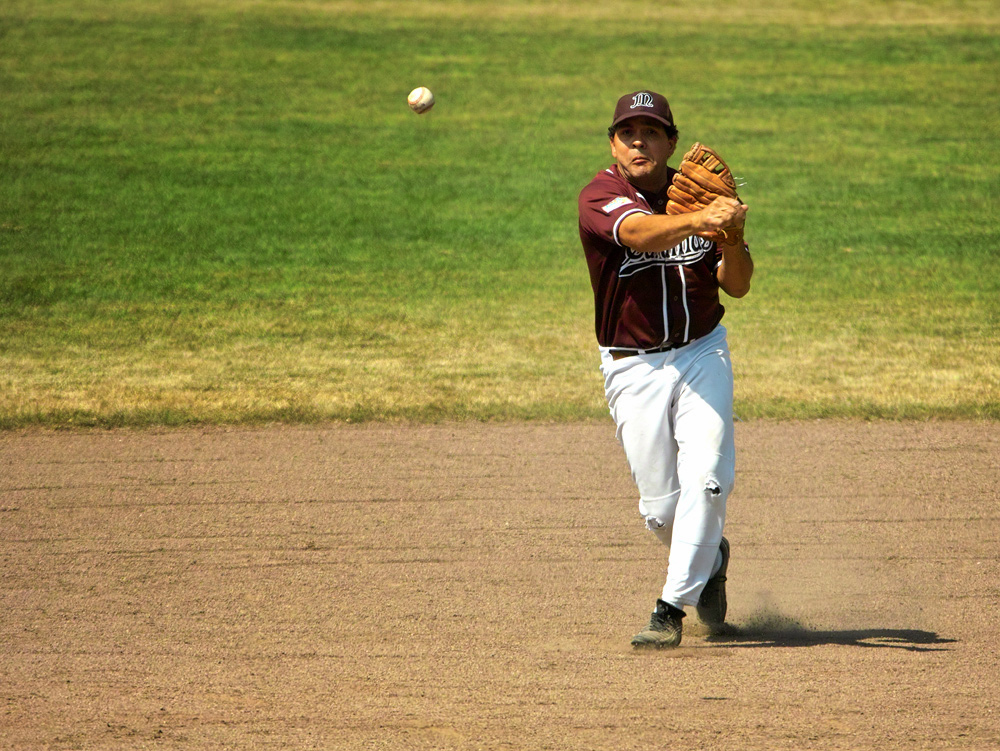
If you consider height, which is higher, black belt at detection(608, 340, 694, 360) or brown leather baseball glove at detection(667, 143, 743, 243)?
brown leather baseball glove at detection(667, 143, 743, 243)

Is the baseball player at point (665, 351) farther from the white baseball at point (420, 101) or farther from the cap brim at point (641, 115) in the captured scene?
the white baseball at point (420, 101)

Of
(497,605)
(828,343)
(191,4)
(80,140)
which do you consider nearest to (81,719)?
(497,605)

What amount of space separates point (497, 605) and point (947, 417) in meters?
4.02

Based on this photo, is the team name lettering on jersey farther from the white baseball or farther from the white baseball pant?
the white baseball

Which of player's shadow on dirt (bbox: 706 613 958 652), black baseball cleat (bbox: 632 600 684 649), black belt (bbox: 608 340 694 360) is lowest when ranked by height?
player's shadow on dirt (bbox: 706 613 958 652)

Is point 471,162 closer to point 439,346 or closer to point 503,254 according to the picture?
point 503,254

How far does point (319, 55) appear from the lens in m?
19.0

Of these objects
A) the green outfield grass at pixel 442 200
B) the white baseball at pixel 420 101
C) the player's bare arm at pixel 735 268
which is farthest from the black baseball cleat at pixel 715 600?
the white baseball at pixel 420 101

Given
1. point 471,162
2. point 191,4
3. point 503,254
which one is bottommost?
point 503,254

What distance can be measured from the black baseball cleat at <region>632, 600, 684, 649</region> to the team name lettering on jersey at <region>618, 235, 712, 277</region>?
1.27 m

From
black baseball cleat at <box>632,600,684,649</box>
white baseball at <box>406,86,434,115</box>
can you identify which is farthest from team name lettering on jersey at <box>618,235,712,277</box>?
white baseball at <box>406,86,434,115</box>

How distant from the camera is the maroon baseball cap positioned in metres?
4.25

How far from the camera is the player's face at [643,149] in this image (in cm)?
434

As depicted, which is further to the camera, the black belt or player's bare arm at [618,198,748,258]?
the black belt
